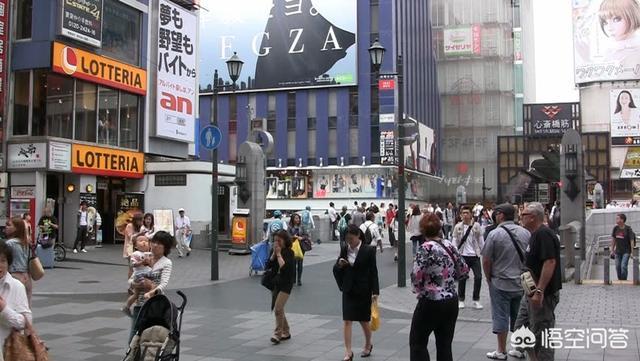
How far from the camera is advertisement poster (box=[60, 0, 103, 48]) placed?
2409cm

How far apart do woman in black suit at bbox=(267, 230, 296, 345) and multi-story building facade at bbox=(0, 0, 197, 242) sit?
15.7 m

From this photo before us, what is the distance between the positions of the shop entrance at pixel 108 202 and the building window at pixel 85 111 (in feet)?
6.92

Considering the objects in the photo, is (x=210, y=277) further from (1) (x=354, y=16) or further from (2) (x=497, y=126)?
(2) (x=497, y=126)

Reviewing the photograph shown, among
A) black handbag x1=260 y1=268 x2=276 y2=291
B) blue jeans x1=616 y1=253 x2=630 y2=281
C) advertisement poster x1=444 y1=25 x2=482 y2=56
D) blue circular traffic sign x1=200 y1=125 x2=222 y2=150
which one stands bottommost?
blue jeans x1=616 y1=253 x2=630 y2=281

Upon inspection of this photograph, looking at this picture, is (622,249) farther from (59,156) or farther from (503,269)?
(59,156)

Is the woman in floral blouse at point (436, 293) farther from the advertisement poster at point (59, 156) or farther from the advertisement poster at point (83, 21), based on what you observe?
the advertisement poster at point (83, 21)

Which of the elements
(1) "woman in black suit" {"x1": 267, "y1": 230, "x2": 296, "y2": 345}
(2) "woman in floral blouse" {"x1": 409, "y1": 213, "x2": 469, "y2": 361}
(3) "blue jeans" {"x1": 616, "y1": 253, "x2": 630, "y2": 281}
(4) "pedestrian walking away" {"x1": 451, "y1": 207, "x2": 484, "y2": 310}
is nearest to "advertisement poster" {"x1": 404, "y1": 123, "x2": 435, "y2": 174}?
(3) "blue jeans" {"x1": 616, "y1": 253, "x2": 630, "y2": 281}

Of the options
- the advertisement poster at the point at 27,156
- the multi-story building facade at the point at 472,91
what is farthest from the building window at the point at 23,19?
the multi-story building facade at the point at 472,91

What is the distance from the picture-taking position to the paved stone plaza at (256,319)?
820cm

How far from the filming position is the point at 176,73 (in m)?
31.0

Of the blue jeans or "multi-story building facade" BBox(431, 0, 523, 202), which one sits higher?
"multi-story building facade" BBox(431, 0, 523, 202)

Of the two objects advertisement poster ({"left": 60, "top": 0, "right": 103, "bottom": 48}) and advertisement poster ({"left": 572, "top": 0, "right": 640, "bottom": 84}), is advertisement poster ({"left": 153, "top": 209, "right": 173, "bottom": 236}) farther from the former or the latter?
advertisement poster ({"left": 572, "top": 0, "right": 640, "bottom": 84})

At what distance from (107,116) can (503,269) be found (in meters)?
23.1

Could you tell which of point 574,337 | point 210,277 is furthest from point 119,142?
point 574,337
